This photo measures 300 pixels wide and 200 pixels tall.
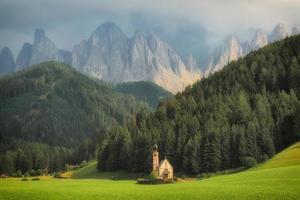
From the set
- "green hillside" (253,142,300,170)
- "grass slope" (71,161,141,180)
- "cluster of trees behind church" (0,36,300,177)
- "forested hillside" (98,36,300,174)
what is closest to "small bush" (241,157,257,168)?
"forested hillside" (98,36,300,174)

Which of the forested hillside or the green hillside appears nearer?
the green hillside

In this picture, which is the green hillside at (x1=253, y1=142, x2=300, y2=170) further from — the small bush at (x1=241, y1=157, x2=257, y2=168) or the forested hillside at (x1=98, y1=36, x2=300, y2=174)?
the forested hillside at (x1=98, y1=36, x2=300, y2=174)

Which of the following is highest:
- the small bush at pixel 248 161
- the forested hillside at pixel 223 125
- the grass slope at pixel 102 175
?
the forested hillside at pixel 223 125

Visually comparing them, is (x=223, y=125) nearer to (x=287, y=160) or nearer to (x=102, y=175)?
(x=102, y=175)

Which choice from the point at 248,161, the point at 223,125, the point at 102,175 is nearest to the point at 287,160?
the point at 248,161

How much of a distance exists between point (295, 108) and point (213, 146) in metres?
28.8

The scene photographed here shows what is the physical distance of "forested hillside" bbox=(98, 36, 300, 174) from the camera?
134375 millimetres

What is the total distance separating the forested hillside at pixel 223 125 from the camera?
5290 inches

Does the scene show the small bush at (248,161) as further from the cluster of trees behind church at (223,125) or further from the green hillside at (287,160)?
the green hillside at (287,160)

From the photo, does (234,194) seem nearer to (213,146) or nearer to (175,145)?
(213,146)

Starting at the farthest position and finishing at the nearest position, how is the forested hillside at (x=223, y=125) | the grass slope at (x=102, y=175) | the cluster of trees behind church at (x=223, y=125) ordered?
the grass slope at (x=102, y=175) < the cluster of trees behind church at (x=223, y=125) < the forested hillside at (x=223, y=125)

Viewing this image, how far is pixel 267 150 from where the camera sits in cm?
13262

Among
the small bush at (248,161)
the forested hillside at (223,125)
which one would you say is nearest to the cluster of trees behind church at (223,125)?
the forested hillside at (223,125)

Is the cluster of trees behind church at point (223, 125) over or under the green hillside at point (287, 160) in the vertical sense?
over
